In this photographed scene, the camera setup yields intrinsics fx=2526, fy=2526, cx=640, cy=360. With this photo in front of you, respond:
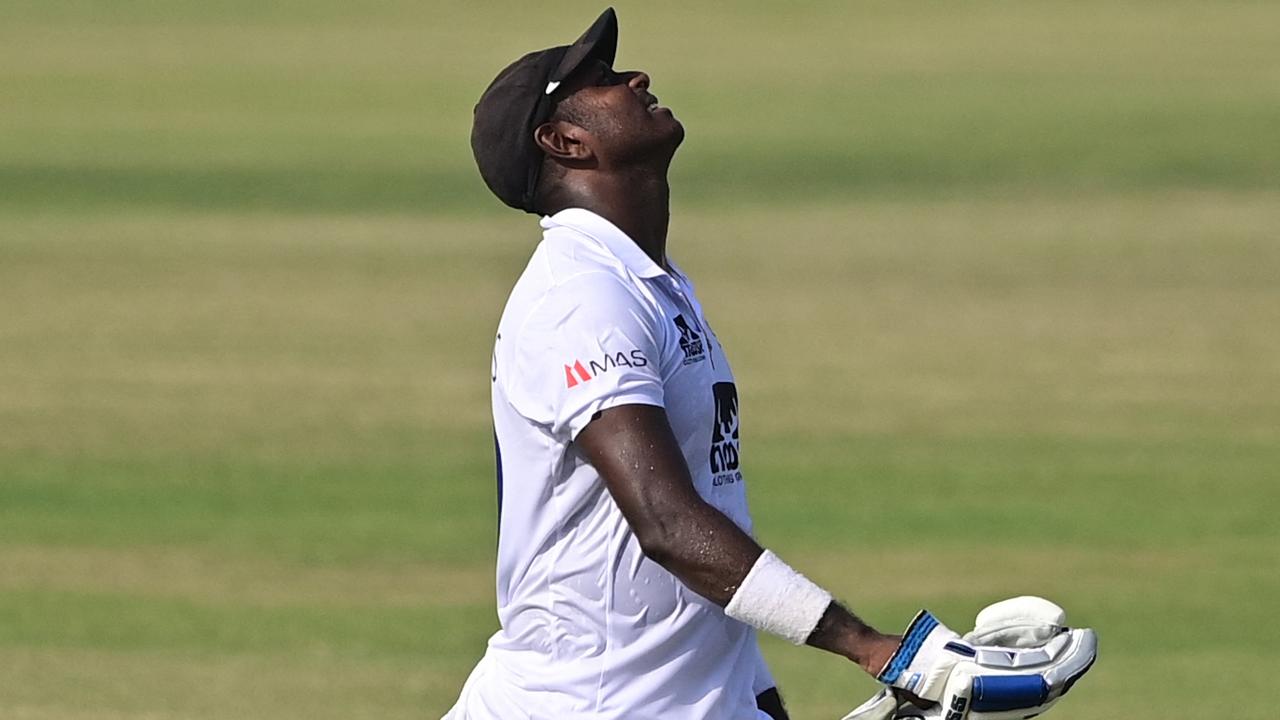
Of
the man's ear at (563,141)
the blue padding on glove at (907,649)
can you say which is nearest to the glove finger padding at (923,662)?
the blue padding on glove at (907,649)

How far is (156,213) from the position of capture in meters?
26.6

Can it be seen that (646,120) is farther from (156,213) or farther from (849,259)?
(156,213)

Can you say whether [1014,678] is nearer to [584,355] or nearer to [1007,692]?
[1007,692]

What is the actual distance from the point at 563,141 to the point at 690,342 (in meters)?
0.51

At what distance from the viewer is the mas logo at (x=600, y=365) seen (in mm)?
4434

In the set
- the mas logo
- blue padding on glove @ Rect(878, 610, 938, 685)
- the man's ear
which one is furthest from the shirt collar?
blue padding on glove @ Rect(878, 610, 938, 685)

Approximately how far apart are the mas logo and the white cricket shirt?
2.5 inches

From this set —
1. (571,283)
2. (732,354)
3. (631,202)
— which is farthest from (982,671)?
(732,354)

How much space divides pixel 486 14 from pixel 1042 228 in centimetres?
2509

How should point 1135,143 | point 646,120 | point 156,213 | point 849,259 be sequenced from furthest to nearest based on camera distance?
point 1135,143 → point 156,213 → point 849,259 → point 646,120

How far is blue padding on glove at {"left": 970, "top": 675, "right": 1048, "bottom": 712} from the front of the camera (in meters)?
4.36

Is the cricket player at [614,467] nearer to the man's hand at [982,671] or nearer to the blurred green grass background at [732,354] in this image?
the man's hand at [982,671]

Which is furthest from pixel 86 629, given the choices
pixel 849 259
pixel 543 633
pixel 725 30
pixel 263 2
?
pixel 263 2

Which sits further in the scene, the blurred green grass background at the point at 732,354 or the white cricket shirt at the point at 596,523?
the blurred green grass background at the point at 732,354
